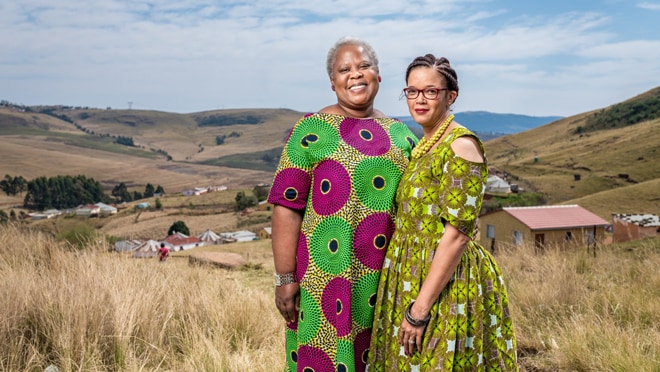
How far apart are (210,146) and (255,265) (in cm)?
19513

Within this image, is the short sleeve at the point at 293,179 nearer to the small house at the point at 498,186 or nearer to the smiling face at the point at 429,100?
the smiling face at the point at 429,100

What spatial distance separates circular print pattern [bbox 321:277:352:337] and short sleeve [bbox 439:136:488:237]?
0.54 m

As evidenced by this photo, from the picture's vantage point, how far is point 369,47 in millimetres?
2340

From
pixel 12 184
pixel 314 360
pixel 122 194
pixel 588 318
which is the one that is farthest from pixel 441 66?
pixel 12 184

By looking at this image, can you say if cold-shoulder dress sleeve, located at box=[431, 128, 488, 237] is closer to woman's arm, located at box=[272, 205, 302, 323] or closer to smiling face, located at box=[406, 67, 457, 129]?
smiling face, located at box=[406, 67, 457, 129]

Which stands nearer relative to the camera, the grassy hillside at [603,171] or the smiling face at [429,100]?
the smiling face at [429,100]

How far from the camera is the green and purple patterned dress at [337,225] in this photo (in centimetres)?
221

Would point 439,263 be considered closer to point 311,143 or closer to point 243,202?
point 311,143

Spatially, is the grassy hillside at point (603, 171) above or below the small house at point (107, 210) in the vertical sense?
above

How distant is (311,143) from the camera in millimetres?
2242

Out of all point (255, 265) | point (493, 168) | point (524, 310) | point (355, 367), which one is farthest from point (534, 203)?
point (355, 367)

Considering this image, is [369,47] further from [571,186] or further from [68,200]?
[68,200]

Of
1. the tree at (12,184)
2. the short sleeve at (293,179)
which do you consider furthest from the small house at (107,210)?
the short sleeve at (293,179)

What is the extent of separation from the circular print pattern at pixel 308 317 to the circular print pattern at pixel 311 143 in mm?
574
